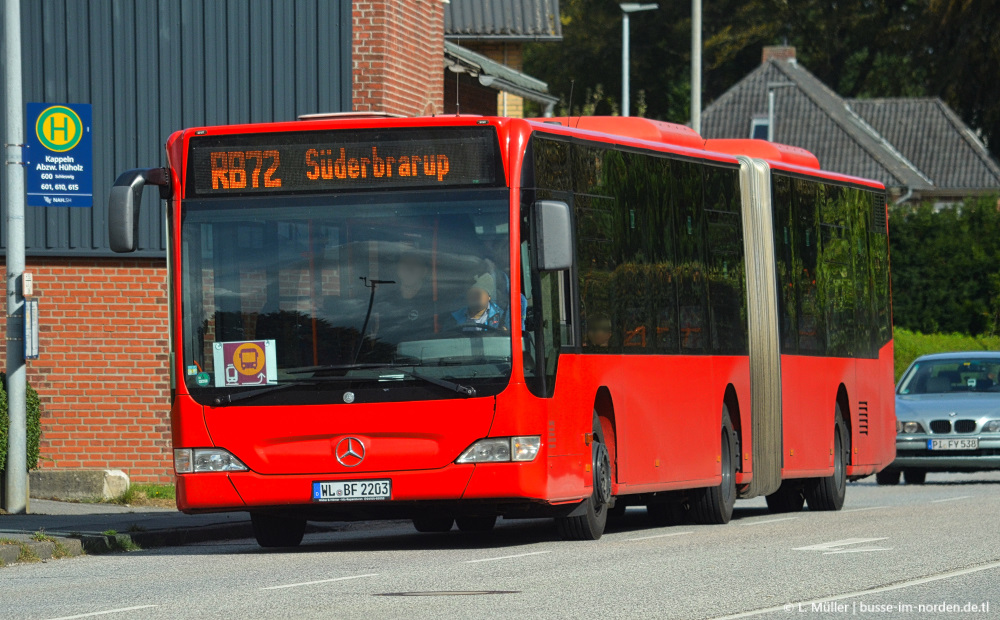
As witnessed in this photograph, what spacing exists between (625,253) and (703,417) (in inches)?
82.0

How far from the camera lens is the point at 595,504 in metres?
14.8

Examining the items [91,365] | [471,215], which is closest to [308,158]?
[471,215]

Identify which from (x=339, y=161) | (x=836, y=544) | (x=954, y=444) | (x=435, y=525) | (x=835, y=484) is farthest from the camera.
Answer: (x=954, y=444)

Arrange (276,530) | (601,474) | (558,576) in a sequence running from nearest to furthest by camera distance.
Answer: (558,576), (601,474), (276,530)

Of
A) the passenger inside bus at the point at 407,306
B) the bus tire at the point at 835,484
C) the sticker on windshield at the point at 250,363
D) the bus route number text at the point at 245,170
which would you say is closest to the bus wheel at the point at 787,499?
the bus tire at the point at 835,484

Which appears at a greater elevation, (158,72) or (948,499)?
(158,72)

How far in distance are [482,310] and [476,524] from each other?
15.1ft

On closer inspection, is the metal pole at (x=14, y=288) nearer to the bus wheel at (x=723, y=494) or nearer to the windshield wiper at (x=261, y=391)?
the windshield wiper at (x=261, y=391)

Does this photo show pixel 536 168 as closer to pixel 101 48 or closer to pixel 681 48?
pixel 101 48

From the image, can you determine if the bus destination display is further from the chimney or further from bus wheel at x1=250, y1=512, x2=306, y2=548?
the chimney

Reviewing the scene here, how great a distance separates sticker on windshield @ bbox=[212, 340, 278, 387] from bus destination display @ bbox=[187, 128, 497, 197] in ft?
3.62

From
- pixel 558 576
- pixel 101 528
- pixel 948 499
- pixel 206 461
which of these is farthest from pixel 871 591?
pixel 948 499

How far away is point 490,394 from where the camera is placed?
13.4m

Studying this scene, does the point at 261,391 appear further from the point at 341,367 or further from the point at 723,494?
the point at 723,494
